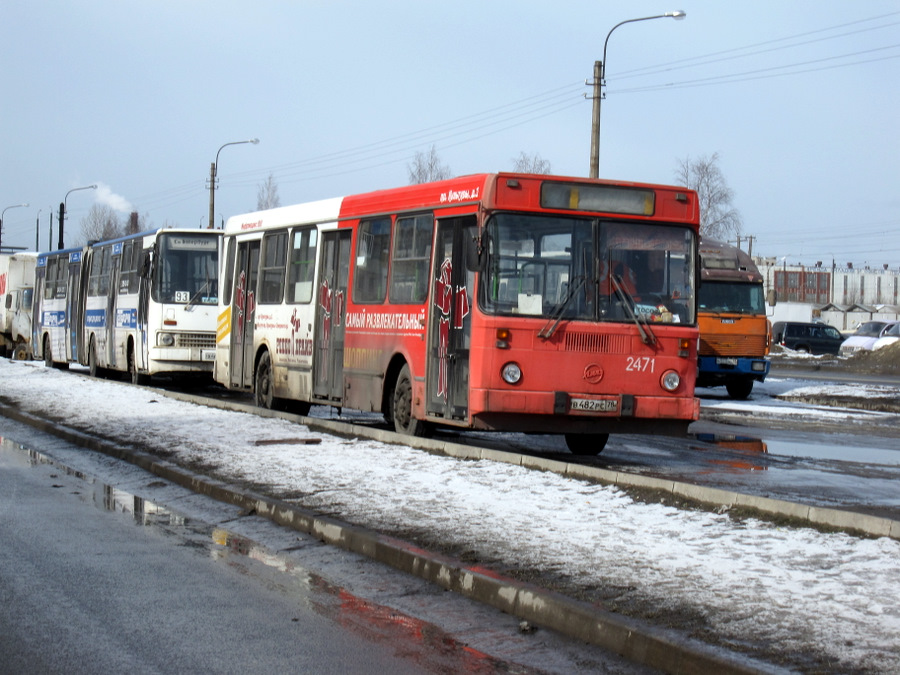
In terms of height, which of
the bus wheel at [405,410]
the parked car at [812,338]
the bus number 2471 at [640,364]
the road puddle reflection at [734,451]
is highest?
the parked car at [812,338]

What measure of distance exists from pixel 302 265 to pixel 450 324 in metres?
5.25

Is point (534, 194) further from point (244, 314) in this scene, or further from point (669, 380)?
point (244, 314)

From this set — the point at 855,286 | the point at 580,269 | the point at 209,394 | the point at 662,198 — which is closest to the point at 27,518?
the point at 580,269

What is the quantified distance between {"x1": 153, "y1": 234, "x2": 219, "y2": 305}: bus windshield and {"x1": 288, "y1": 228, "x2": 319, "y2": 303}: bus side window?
759 centimetres

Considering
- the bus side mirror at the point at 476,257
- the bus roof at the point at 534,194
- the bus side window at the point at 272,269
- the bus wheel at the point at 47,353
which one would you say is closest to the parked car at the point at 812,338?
the bus wheel at the point at 47,353

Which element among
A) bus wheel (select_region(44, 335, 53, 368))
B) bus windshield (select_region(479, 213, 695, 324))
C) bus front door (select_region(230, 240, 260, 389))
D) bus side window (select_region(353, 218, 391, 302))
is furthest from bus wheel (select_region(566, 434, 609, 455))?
bus wheel (select_region(44, 335, 53, 368))

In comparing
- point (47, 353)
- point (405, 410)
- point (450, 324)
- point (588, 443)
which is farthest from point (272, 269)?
point (47, 353)

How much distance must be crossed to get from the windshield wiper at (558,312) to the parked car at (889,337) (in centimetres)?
4094

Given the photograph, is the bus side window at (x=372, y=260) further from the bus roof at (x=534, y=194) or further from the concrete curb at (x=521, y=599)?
the concrete curb at (x=521, y=599)

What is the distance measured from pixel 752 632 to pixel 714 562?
1574 mm

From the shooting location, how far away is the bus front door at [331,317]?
1767cm

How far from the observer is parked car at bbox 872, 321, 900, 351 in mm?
52719

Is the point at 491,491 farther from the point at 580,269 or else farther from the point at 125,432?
the point at 125,432

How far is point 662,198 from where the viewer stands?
14109 millimetres
